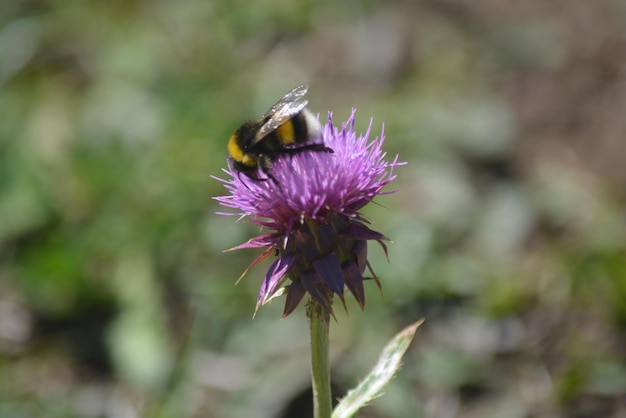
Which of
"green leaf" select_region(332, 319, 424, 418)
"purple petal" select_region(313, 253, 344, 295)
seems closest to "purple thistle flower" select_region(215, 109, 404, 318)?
"purple petal" select_region(313, 253, 344, 295)

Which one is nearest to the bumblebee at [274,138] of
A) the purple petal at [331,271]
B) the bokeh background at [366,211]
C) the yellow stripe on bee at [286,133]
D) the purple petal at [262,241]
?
the yellow stripe on bee at [286,133]

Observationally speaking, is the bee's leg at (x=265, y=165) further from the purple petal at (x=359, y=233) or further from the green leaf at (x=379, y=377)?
the green leaf at (x=379, y=377)

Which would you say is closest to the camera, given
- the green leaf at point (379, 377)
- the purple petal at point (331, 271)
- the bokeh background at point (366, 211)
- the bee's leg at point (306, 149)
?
the purple petal at point (331, 271)

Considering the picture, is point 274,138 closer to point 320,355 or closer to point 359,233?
point 359,233

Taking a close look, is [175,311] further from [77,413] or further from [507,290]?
[507,290]

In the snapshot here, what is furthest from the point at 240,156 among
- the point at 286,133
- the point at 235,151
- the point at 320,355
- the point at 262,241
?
the point at 320,355

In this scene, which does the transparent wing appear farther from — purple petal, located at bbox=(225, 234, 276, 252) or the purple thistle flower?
purple petal, located at bbox=(225, 234, 276, 252)
